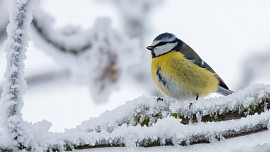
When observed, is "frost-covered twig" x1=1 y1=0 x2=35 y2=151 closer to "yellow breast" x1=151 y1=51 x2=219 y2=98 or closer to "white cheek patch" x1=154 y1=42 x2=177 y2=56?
"yellow breast" x1=151 y1=51 x2=219 y2=98

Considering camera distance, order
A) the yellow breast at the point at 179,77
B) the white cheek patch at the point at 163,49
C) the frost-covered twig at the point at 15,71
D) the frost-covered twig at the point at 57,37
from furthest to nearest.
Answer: the white cheek patch at the point at 163,49 → the yellow breast at the point at 179,77 → the frost-covered twig at the point at 57,37 → the frost-covered twig at the point at 15,71

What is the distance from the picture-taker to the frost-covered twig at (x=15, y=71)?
957 millimetres

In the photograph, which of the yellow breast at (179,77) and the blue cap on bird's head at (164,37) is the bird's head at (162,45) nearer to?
the blue cap on bird's head at (164,37)

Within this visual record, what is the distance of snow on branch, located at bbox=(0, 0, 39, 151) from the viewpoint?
0.96 metres

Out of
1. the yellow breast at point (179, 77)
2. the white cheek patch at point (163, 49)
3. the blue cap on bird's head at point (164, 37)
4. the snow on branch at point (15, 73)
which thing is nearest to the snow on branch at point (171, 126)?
the snow on branch at point (15, 73)

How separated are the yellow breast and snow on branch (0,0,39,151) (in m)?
1.67


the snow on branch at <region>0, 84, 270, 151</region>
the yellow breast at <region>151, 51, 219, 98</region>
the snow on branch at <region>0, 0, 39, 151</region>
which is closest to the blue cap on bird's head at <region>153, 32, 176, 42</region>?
the yellow breast at <region>151, 51, 219, 98</region>

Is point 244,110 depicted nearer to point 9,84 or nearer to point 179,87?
point 9,84

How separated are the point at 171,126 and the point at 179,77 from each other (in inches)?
55.9

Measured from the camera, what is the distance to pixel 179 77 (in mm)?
2574

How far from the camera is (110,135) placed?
1.13 meters

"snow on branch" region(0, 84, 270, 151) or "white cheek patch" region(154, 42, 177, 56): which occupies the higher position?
"white cheek patch" region(154, 42, 177, 56)

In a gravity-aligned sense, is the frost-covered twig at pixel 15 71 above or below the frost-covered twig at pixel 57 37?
below

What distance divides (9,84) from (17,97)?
45 millimetres
